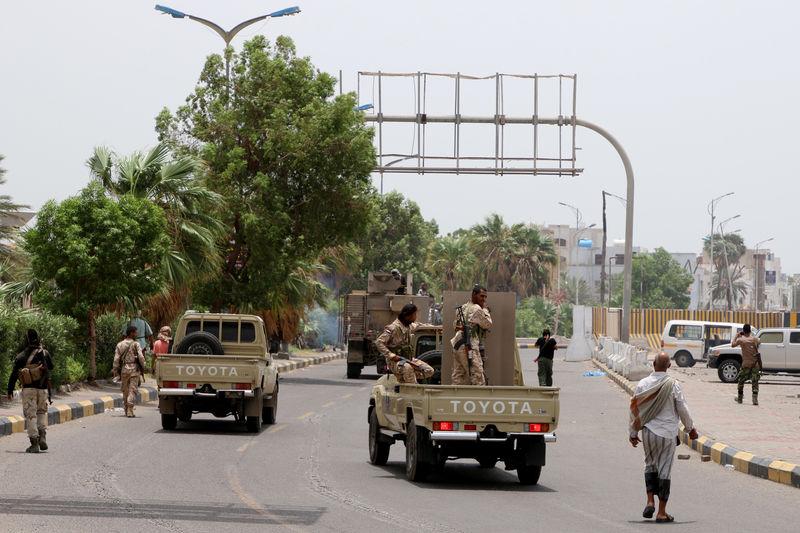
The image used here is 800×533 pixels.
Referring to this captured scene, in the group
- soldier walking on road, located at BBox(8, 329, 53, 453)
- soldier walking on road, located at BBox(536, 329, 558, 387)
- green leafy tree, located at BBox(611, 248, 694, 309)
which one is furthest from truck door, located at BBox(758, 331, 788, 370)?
green leafy tree, located at BBox(611, 248, 694, 309)

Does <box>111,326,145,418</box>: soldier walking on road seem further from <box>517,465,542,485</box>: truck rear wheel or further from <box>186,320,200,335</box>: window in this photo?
<box>517,465,542,485</box>: truck rear wheel

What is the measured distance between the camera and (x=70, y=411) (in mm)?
20406

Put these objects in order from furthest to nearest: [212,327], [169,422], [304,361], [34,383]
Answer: [304,361]
[212,327]
[169,422]
[34,383]

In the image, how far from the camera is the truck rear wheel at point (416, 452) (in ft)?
41.6

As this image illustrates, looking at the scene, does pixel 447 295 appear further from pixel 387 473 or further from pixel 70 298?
pixel 70 298

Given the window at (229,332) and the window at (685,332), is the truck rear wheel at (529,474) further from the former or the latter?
the window at (685,332)

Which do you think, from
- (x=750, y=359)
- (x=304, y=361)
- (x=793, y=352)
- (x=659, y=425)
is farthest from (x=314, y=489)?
(x=304, y=361)

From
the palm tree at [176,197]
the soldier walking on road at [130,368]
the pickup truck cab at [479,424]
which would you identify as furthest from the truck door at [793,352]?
the pickup truck cab at [479,424]

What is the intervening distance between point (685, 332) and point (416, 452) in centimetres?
4066

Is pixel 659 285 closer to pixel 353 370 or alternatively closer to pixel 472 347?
pixel 353 370

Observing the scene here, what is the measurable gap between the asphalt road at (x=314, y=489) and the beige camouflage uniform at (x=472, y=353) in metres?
1.21

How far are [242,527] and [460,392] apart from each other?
387cm

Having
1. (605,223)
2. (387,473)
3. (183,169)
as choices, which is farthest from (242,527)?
(605,223)

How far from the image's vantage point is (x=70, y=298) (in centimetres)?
2611
